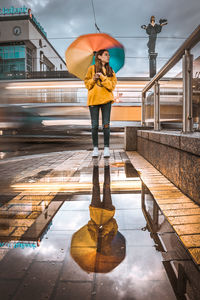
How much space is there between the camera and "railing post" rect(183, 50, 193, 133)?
2.71 metres

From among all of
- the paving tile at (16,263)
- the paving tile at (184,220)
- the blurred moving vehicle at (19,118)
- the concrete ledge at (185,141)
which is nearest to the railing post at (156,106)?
the concrete ledge at (185,141)

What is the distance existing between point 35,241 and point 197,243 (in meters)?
0.87

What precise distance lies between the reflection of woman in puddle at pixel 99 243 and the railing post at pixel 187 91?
124 centimetres

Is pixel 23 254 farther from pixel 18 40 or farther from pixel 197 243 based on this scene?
pixel 18 40

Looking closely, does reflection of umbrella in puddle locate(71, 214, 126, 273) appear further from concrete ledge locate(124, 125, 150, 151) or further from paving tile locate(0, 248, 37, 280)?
concrete ledge locate(124, 125, 150, 151)

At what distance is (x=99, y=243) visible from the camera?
144 centimetres

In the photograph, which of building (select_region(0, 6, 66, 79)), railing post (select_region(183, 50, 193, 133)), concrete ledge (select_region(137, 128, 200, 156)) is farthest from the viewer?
building (select_region(0, 6, 66, 79))

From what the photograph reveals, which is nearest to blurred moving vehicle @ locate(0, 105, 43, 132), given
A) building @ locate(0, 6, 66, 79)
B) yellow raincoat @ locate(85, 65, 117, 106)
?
yellow raincoat @ locate(85, 65, 117, 106)

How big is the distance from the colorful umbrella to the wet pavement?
3.38 metres

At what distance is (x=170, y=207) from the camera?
204 centimetres

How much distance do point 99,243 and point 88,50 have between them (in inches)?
172

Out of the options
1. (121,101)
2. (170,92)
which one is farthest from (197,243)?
(121,101)

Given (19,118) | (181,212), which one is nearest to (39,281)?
(181,212)

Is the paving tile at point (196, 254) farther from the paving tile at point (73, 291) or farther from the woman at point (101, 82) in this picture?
the woman at point (101, 82)
